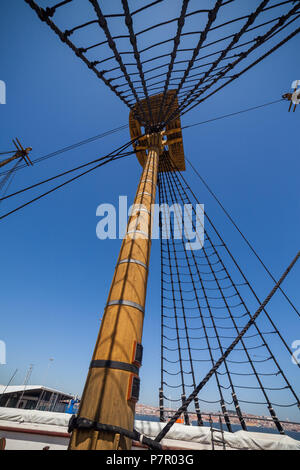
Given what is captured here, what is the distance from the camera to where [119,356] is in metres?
1.60

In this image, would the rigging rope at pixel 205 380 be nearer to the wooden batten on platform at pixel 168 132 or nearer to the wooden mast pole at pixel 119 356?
the wooden mast pole at pixel 119 356

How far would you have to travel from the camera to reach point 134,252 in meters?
2.25

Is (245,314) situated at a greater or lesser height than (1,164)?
lesser

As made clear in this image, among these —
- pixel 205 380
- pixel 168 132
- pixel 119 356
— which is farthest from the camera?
pixel 168 132

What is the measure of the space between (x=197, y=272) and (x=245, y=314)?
2492 millimetres

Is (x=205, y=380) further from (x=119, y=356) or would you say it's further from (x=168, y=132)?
(x=168, y=132)

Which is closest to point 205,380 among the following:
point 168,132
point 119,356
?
point 119,356

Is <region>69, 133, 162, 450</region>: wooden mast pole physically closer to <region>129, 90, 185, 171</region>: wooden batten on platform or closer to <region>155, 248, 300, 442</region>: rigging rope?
<region>155, 248, 300, 442</region>: rigging rope

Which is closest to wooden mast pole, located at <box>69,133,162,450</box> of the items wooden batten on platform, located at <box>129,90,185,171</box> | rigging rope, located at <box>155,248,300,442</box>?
rigging rope, located at <box>155,248,300,442</box>

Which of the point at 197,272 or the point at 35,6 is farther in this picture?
the point at 197,272

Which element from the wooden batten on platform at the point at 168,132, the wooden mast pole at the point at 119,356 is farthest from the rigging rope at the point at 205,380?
the wooden batten on platform at the point at 168,132
